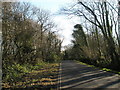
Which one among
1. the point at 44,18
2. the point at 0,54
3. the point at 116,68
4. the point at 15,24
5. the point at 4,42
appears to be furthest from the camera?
the point at 44,18

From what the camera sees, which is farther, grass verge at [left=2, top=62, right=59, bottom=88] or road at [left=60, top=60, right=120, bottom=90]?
grass verge at [left=2, top=62, right=59, bottom=88]

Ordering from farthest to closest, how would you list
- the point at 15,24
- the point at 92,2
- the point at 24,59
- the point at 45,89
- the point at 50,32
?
the point at 50,32, the point at 92,2, the point at 24,59, the point at 15,24, the point at 45,89

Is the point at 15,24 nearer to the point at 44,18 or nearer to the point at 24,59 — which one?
the point at 24,59

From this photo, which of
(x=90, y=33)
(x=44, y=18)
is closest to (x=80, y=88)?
(x=90, y=33)

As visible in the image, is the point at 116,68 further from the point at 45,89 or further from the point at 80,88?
the point at 45,89

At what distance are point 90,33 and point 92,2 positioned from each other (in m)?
10.1

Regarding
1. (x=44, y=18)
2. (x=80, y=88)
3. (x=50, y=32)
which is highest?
(x=44, y=18)

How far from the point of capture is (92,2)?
20656mm

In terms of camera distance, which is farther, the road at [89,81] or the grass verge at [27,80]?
the grass verge at [27,80]

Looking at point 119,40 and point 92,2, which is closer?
point 119,40

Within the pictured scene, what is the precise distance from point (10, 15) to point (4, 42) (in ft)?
8.31

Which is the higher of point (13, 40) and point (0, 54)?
point (13, 40)

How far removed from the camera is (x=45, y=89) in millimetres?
7500

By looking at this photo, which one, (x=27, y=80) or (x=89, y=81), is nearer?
(x=89, y=81)
